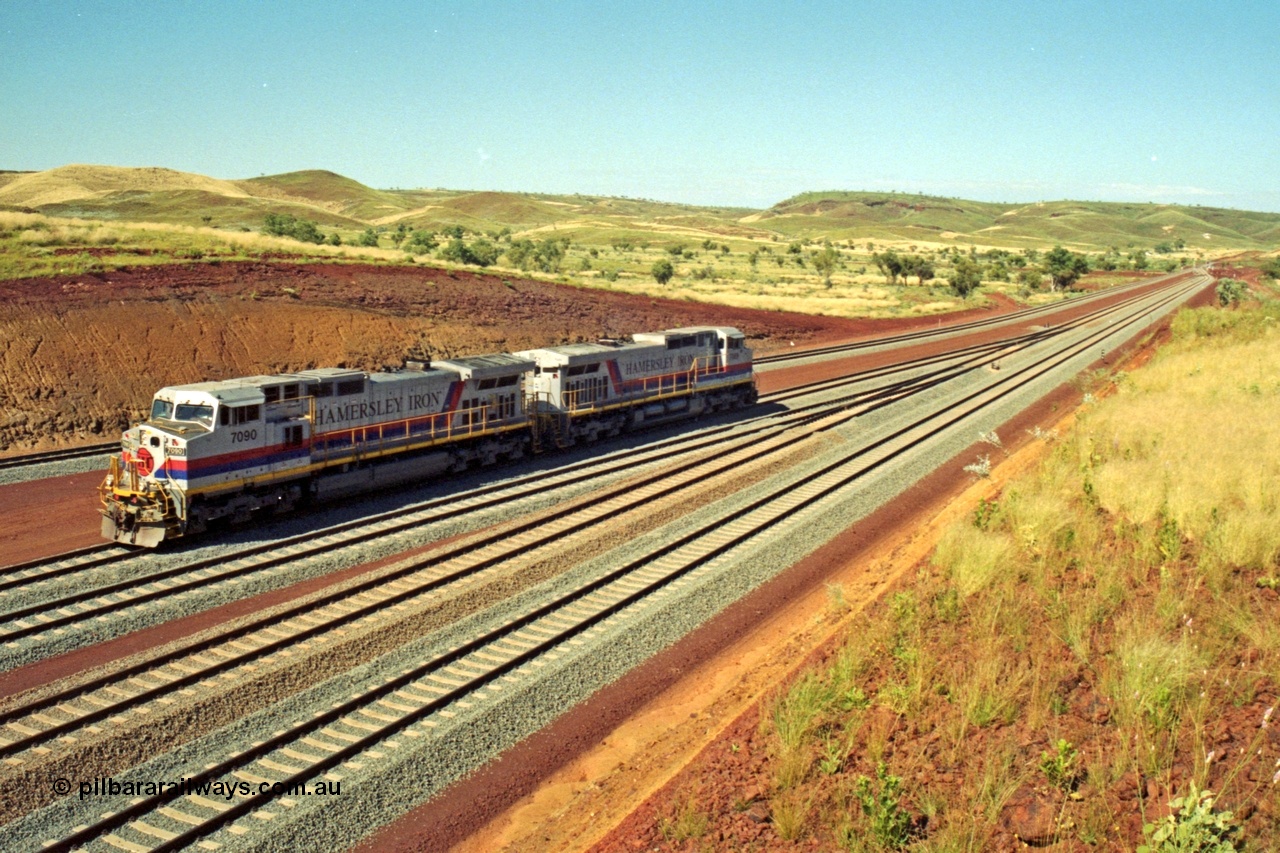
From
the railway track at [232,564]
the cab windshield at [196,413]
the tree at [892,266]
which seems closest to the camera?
the railway track at [232,564]

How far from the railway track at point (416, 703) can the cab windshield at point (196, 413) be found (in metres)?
9.57

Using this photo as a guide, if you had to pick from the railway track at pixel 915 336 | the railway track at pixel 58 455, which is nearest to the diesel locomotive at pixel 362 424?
the railway track at pixel 58 455

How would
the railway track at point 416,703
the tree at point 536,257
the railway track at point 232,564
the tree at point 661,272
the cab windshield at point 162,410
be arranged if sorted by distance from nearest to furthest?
the railway track at point 416,703
the railway track at point 232,564
the cab windshield at point 162,410
the tree at point 536,257
the tree at point 661,272

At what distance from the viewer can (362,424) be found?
81.1ft

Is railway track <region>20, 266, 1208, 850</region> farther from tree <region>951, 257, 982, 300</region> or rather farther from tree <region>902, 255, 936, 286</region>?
tree <region>902, 255, 936, 286</region>

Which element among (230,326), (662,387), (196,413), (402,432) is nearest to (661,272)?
(230,326)

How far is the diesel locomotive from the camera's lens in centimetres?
2066

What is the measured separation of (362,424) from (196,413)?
4.53 meters

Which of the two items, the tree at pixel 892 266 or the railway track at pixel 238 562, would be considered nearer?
the railway track at pixel 238 562

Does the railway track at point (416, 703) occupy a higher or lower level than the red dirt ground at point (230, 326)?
lower

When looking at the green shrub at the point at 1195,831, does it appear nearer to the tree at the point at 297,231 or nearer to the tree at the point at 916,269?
the tree at the point at 297,231

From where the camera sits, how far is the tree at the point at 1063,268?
388 ft

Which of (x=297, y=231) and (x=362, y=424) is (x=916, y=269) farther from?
(x=362, y=424)

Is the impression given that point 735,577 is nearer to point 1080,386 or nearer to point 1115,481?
point 1115,481
